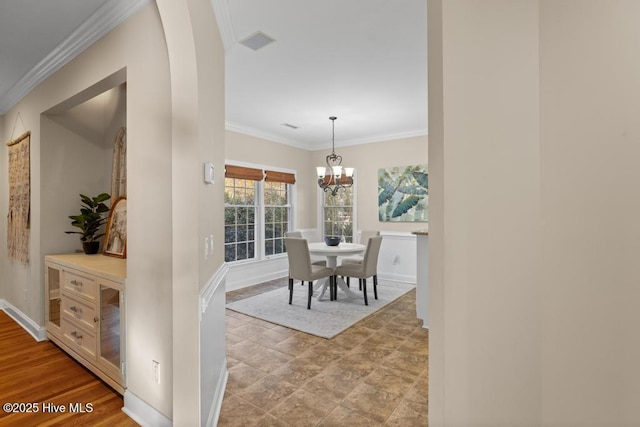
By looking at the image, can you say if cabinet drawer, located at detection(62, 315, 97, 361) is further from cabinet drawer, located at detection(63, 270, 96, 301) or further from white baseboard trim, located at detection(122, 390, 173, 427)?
white baseboard trim, located at detection(122, 390, 173, 427)

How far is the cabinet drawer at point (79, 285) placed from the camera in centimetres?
228

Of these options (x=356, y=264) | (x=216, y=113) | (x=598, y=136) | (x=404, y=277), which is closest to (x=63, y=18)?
(x=216, y=113)

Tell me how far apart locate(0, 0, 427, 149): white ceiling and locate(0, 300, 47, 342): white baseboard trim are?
7.83 ft

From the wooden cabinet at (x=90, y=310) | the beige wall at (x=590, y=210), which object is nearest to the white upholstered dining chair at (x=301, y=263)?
the wooden cabinet at (x=90, y=310)

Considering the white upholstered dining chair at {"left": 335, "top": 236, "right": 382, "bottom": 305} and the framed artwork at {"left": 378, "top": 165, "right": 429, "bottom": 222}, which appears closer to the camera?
the white upholstered dining chair at {"left": 335, "top": 236, "right": 382, "bottom": 305}

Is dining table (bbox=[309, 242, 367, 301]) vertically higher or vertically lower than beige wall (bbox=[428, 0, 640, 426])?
lower

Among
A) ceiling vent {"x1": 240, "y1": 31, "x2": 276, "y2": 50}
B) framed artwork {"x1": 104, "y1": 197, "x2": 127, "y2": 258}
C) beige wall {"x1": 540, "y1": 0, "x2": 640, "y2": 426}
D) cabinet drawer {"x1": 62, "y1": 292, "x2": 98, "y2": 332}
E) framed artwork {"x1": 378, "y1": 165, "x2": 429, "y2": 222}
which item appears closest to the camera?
beige wall {"x1": 540, "y1": 0, "x2": 640, "y2": 426}

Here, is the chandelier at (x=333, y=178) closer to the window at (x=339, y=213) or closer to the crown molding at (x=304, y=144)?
the window at (x=339, y=213)

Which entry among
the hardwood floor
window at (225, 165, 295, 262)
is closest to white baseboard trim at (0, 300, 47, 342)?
the hardwood floor

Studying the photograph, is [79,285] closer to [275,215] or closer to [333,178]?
[275,215]

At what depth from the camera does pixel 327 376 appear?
2.38 metres

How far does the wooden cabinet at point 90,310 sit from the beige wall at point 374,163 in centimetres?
425

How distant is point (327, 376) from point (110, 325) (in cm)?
160

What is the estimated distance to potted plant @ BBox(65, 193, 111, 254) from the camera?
2.97 m
